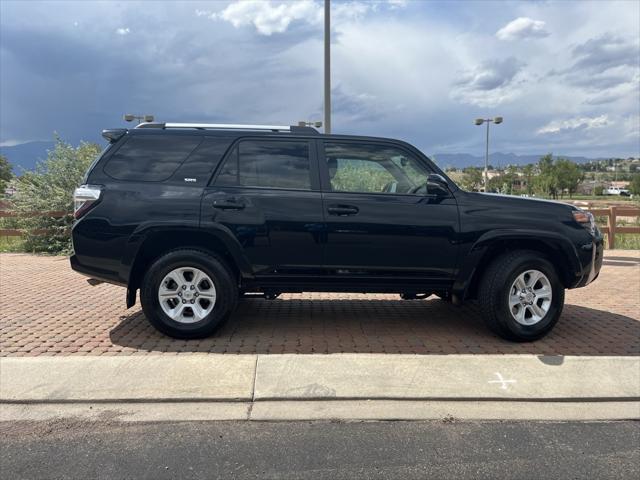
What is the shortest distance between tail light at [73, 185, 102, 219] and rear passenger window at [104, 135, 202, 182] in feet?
0.67

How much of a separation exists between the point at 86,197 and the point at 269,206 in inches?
66.4

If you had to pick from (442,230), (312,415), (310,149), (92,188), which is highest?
(310,149)

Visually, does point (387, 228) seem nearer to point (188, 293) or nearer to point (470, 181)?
point (188, 293)

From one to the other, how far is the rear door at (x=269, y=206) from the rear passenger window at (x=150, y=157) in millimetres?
411

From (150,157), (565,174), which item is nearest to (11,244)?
(150,157)

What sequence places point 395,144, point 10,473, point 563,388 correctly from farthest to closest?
point 395,144, point 563,388, point 10,473

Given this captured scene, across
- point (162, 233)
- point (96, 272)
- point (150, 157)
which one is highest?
point (150, 157)

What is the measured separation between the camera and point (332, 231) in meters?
4.92

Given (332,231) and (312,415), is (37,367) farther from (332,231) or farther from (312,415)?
(332,231)

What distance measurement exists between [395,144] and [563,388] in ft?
8.66

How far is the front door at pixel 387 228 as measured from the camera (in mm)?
4934

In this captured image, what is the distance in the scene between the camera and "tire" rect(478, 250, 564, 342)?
4.98 m

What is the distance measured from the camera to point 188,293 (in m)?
4.95

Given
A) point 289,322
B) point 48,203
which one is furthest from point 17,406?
point 48,203
